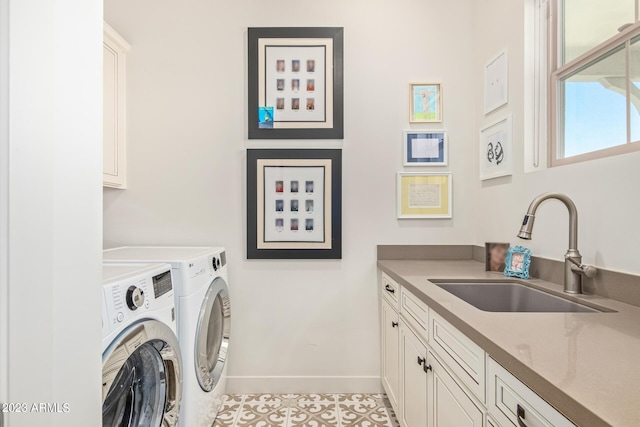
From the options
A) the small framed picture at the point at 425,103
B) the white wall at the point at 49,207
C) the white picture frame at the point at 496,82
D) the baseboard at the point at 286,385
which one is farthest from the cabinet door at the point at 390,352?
the white wall at the point at 49,207

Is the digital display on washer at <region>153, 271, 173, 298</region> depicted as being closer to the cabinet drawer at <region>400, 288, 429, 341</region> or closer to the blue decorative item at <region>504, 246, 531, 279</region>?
the cabinet drawer at <region>400, 288, 429, 341</region>

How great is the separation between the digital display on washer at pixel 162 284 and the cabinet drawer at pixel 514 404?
1101mm

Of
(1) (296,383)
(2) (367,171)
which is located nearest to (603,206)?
(2) (367,171)

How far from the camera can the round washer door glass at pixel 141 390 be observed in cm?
113

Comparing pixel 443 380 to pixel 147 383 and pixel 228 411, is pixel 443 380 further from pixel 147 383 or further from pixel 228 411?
pixel 228 411

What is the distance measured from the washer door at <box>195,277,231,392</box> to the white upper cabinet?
36.4 inches

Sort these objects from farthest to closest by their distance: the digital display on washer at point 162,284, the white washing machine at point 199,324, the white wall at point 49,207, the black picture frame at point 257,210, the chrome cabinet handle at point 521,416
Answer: the black picture frame at point 257,210 < the white washing machine at point 199,324 < the digital display on washer at point 162,284 < the chrome cabinet handle at point 521,416 < the white wall at point 49,207

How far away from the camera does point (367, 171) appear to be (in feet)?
7.38

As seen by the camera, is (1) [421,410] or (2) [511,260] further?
(2) [511,260]

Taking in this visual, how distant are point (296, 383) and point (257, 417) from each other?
1.12ft

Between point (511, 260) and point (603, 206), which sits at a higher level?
point (603, 206)

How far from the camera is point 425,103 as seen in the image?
224 cm

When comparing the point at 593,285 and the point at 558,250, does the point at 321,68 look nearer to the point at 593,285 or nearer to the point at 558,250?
the point at 558,250

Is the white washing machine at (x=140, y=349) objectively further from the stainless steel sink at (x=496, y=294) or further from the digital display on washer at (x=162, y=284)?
the stainless steel sink at (x=496, y=294)
